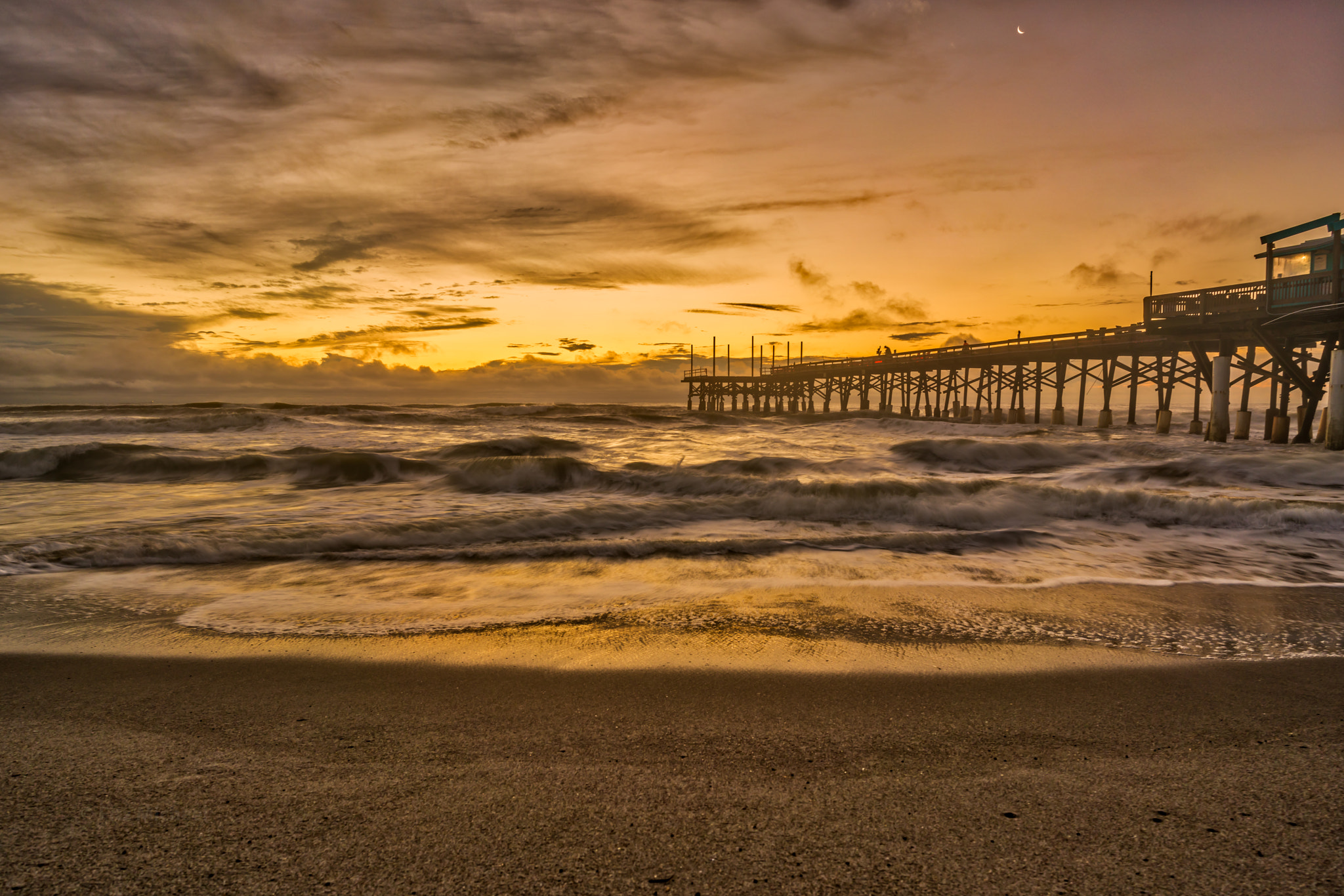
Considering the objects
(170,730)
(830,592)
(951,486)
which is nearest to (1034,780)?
(830,592)

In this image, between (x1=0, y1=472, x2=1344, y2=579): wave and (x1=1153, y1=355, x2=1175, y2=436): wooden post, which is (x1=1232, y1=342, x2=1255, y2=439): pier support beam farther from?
(x1=0, y1=472, x2=1344, y2=579): wave

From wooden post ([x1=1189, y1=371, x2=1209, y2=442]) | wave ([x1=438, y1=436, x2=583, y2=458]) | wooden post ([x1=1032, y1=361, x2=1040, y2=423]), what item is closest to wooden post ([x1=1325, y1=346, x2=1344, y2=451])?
wooden post ([x1=1189, y1=371, x2=1209, y2=442])

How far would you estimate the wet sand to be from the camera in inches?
61.7

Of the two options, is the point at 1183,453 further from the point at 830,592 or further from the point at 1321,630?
the point at 830,592

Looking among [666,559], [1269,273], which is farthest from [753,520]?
[1269,273]

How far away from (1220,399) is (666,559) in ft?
80.8

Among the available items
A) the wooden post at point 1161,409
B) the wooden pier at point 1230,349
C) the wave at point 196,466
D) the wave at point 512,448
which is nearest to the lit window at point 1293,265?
the wooden pier at point 1230,349

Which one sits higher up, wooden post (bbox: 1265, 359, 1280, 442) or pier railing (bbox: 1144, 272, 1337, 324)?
pier railing (bbox: 1144, 272, 1337, 324)

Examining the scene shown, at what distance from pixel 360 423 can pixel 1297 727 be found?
34034 millimetres

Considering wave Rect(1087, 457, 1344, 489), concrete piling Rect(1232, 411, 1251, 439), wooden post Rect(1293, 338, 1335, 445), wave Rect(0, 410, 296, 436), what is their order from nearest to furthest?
wave Rect(1087, 457, 1344, 489), wooden post Rect(1293, 338, 1335, 445), concrete piling Rect(1232, 411, 1251, 439), wave Rect(0, 410, 296, 436)

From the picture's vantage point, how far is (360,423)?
31656 millimetres

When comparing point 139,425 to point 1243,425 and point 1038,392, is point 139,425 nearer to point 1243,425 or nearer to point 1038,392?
point 1243,425

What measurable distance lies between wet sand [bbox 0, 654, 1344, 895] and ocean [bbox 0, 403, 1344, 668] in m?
0.54

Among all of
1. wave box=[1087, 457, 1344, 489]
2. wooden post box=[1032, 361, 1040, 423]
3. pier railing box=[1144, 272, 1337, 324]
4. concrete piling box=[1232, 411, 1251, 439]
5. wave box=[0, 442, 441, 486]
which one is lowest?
wave box=[0, 442, 441, 486]
